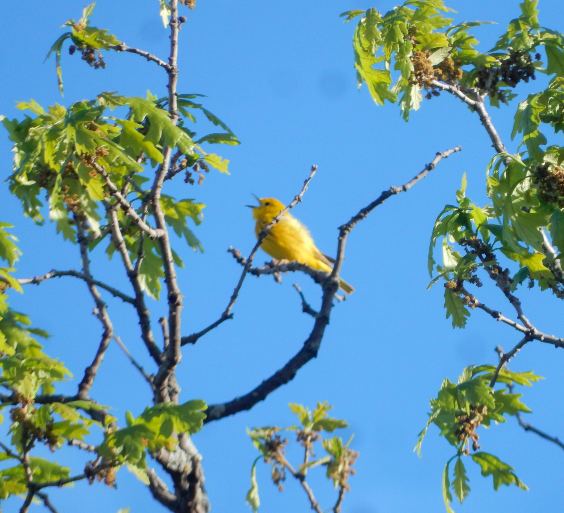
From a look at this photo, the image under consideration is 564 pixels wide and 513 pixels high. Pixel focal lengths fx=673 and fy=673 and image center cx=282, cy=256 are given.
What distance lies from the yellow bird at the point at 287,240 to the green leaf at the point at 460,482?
5423 millimetres

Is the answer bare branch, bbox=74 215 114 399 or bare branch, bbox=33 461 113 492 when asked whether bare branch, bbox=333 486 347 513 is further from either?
bare branch, bbox=74 215 114 399

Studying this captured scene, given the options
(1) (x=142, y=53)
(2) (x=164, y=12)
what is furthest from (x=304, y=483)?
(2) (x=164, y=12)

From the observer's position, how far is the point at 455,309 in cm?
431

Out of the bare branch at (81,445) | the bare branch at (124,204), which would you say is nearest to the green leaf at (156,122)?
the bare branch at (124,204)

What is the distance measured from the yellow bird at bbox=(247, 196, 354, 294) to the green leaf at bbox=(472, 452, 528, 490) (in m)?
5.42

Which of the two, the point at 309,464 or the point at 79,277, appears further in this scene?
→ the point at 79,277

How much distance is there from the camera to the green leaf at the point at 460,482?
151 inches

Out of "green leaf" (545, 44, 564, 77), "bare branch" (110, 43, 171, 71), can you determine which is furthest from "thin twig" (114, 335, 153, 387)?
"green leaf" (545, 44, 564, 77)

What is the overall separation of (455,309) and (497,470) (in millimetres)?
1008

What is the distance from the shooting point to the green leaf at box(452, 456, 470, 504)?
3.85 meters

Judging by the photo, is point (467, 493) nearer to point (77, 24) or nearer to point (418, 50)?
point (418, 50)

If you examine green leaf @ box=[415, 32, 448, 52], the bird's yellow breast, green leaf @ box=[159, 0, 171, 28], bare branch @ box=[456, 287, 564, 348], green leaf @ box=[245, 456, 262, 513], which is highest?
the bird's yellow breast

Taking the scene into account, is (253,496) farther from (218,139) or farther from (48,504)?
(218,139)

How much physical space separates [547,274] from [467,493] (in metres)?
1.36
